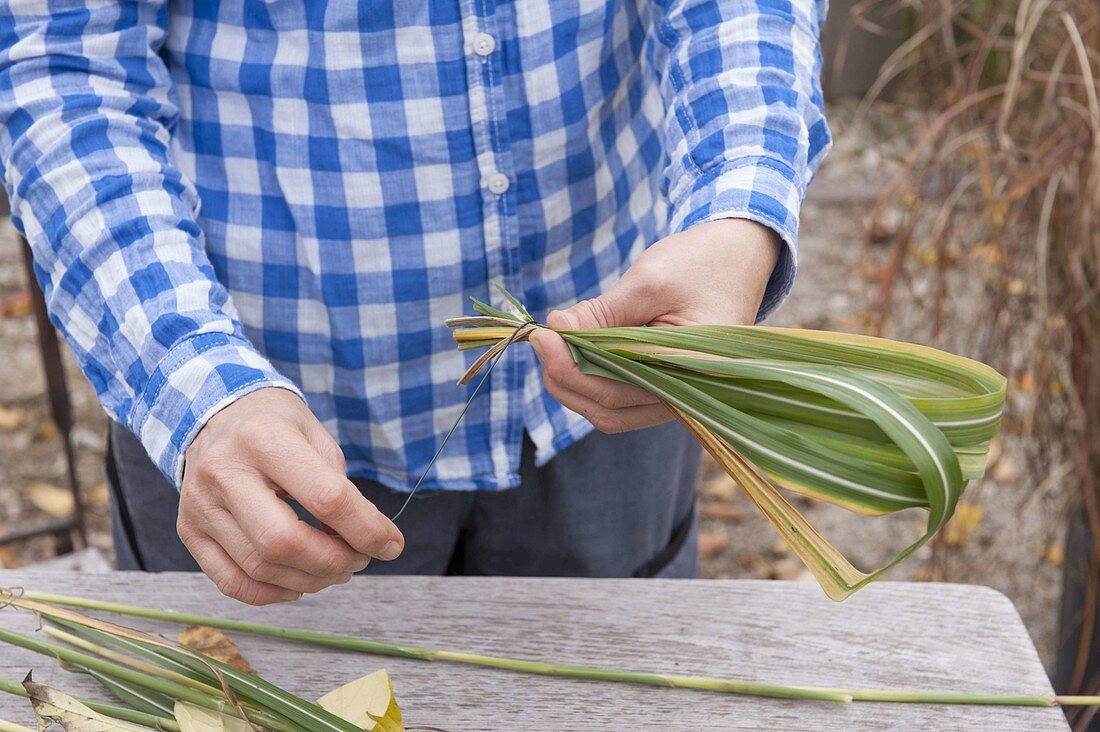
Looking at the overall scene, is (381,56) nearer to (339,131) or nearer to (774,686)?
(339,131)

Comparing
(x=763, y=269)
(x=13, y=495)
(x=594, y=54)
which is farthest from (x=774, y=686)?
(x=13, y=495)

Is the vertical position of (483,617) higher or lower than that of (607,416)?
lower

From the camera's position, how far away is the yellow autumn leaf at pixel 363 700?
0.81 metres

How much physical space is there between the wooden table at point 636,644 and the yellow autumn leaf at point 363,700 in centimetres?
6

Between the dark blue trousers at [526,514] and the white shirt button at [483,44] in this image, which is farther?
the dark blue trousers at [526,514]

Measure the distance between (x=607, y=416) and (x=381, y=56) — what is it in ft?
1.37

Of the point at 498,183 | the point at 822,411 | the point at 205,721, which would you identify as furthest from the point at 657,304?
the point at 205,721

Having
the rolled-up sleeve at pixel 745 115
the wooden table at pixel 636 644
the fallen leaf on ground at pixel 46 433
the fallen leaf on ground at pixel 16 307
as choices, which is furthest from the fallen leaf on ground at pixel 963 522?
the fallen leaf on ground at pixel 16 307

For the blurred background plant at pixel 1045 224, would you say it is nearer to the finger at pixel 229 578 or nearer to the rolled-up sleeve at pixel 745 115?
the rolled-up sleeve at pixel 745 115

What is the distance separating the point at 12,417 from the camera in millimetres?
2740

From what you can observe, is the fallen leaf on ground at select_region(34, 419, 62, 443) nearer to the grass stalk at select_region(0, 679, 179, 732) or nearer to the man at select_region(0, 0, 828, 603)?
the man at select_region(0, 0, 828, 603)

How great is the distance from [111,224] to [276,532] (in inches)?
13.0

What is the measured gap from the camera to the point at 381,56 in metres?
0.99

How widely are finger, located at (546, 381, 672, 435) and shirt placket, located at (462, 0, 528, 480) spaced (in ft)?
0.82
